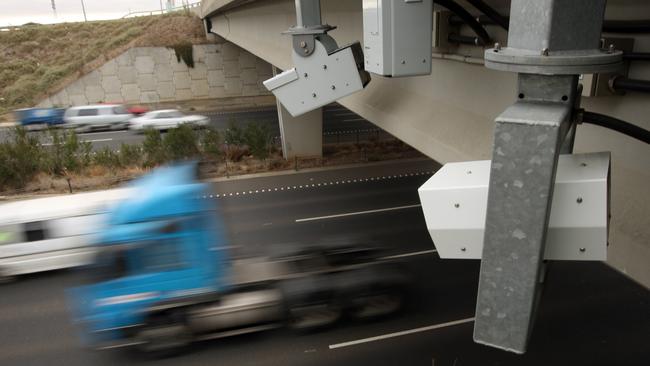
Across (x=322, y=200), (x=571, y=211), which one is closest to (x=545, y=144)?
(x=571, y=211)

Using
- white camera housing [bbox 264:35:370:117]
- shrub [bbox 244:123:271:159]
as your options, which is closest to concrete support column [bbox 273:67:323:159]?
shrub [bbox 244:123:271:159]

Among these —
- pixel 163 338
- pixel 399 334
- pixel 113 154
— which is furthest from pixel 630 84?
pixel 113 154

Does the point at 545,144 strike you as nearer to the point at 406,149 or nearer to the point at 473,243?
the point at 473,243

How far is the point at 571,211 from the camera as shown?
6.59 feet

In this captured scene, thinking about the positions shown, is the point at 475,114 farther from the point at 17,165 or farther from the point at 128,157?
the point at 17,165

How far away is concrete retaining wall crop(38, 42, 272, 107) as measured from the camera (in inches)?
1447

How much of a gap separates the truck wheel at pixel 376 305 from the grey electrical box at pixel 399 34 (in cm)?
514

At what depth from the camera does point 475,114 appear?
5.73 m

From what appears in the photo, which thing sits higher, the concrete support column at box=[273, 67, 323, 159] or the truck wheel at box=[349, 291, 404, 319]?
the concrete support column at box=[273, 67, 323, 159]

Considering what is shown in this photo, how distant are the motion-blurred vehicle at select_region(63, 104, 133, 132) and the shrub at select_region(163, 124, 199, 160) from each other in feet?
36.9

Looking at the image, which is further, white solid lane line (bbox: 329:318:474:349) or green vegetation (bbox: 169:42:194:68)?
green vegetation (bbox: 169:42:194:68)

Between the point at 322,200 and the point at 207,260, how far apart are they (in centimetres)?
868

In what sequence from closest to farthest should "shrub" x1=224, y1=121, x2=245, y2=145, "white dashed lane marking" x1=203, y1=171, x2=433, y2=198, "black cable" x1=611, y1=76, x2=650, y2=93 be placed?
"black cable" x1=611, y1=76, x2=650, y2=93 → "white dashed lane marking" x1=203, y1=171, x2=433, y2=198 → "shrub" x1=224, y1=121, x2=245, y2=145

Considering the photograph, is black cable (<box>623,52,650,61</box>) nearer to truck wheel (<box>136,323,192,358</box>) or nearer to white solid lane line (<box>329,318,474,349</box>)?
white solid lane line (<box>329,318,474,349</box>)
